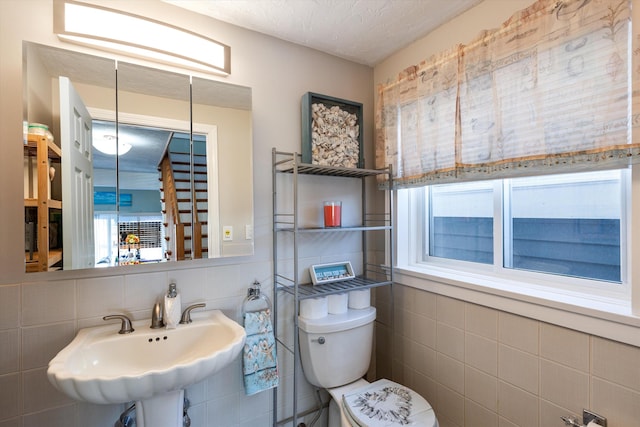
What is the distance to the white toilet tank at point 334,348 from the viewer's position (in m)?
1.43

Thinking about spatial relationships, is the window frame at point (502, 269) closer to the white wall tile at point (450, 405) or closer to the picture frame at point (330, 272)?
the picture frame at point (330, 272)

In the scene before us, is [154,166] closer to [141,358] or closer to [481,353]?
[141,358]

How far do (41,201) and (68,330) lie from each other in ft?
1.59

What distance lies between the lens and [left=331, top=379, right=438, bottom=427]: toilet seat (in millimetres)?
1153

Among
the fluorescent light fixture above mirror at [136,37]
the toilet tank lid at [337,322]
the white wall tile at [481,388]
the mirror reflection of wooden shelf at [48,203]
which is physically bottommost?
the white wall tile at [481,388]

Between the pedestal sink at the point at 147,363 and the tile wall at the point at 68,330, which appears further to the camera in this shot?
the tile wall at the point at 68,330

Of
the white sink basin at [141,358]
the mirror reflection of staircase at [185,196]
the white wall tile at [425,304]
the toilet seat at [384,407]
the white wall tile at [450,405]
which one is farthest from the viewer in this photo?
the white wall tile at [425,304]

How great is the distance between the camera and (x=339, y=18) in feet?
4.51

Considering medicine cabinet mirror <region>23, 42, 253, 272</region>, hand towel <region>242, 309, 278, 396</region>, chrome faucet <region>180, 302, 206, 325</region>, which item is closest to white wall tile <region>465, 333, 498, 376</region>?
hand towel <region>242, 309, 278, 396</region>

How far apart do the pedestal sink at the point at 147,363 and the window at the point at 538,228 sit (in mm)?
1166

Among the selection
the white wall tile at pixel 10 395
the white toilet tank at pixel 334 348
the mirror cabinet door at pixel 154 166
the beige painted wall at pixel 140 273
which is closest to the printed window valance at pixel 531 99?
the beige painted wall at pixel 140 273

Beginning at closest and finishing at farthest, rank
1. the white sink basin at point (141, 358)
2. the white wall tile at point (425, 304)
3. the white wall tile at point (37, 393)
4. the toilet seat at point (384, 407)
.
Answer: the white sink basin at point (141, 358) < the white wall tile at point (37, 393) < the toilet seat at point (384, 407) < the white wall tile at point (425, 304)

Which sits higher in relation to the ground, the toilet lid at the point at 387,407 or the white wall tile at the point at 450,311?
the white wall tile at the point at 450,311

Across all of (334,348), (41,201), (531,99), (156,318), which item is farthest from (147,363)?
(531,99)
